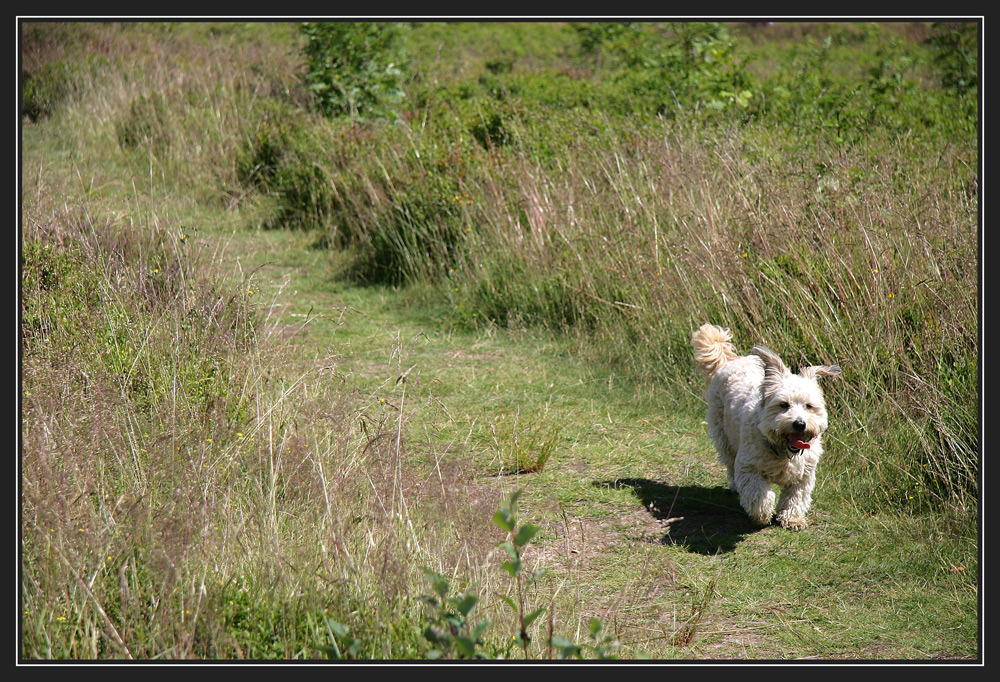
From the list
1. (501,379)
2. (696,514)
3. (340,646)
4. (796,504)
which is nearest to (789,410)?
(796,504)

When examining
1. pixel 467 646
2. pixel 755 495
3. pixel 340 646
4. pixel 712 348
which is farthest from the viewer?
pixel 712 348

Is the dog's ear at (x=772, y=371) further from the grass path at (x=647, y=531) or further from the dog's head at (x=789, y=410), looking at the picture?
the grass path at (x=647, y=531)

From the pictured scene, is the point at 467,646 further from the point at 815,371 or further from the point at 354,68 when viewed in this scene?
the point at 354,68

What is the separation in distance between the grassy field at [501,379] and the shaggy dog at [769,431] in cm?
21

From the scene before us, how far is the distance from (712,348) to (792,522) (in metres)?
1.09

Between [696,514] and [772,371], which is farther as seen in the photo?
[696,514]

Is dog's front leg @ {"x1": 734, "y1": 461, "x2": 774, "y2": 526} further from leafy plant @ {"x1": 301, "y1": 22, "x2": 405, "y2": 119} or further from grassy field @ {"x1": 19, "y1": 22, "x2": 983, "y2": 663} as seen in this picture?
leafy plant @ {"x1": 301, "y1": 22, "x2": 405, "y2": 119}

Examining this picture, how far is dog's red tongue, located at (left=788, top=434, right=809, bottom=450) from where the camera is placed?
4.13m

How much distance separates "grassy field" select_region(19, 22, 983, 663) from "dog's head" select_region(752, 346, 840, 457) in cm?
56

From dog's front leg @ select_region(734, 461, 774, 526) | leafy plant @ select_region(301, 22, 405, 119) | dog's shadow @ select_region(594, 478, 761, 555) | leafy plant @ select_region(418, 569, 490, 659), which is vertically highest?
leafy plant @ select_region(301, 22, 405, 119)

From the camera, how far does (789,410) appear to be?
415 cm

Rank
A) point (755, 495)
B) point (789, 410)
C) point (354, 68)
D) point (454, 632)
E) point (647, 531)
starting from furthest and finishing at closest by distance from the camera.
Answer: point (354, 68) < point (647, 531) < point (755, 495) < point (789, 410) < point (454, 632)

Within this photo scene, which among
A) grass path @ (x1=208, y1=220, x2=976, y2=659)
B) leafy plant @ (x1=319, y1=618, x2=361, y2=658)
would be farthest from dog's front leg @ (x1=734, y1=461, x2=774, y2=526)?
leafy plant @ (x1=319, y1=618, x2=361, y2=658)
